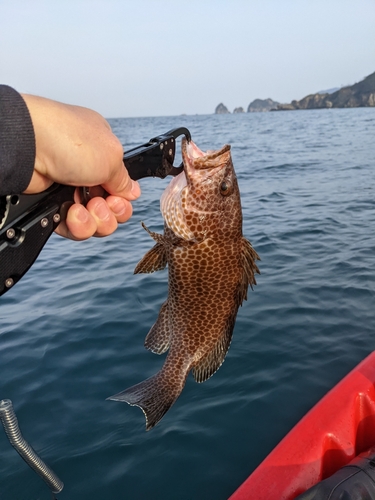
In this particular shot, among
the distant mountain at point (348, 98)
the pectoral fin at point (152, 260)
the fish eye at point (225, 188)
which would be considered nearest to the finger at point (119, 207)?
the pectoral fin at point (152, 260)

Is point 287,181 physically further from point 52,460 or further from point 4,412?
point 4,412

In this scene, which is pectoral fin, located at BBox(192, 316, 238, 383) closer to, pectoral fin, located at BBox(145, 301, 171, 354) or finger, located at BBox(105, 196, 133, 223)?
pectoral fin, located at BBox(145, 301, 171, 354)

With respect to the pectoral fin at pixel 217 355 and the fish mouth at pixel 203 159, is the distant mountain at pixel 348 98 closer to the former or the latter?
the fish mouth at pixel 203 159

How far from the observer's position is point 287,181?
59.3 ft

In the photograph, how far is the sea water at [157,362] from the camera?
4.57 metres

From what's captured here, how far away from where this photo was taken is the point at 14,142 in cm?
185

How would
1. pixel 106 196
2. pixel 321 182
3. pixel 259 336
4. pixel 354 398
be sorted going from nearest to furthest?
pixel 106 196, pixel 354 398, pixel 259 336, pixel 321 182

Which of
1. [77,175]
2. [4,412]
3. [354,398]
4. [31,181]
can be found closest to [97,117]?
[77,175]

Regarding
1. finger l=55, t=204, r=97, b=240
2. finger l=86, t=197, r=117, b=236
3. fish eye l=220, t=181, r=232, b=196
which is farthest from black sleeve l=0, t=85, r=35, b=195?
fish eye l=220, t=181, r=232, b=196

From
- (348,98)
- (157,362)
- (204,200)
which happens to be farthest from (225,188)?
(348,98)

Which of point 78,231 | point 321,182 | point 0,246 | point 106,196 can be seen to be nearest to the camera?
point 0,246

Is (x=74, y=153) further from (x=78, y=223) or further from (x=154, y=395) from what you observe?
(x=154, y=395)

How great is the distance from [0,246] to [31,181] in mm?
343

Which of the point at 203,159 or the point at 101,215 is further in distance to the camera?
the point at 203,159
